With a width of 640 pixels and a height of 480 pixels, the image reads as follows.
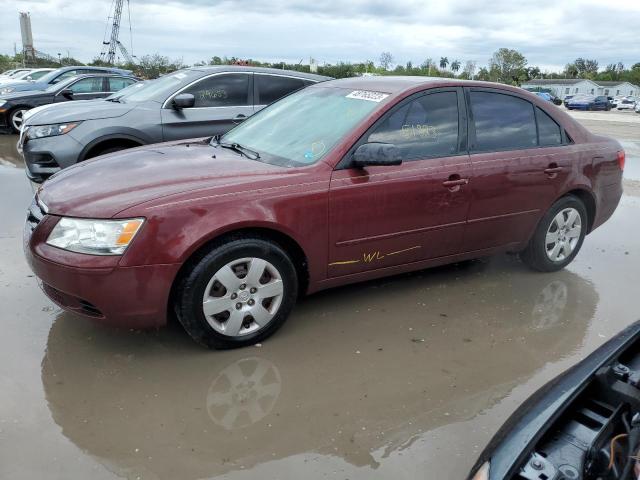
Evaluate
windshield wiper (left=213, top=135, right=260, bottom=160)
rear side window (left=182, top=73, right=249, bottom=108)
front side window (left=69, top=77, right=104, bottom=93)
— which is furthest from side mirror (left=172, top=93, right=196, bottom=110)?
front side window (left=69, top=77, right=104, bottom=93)

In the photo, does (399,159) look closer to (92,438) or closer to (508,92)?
(508,92)

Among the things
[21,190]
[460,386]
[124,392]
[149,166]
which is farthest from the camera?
[21,190]

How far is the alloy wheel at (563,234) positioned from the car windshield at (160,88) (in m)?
4.43

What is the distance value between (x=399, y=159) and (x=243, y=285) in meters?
1.27

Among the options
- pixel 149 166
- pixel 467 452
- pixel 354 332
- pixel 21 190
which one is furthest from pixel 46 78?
pixel 467 452

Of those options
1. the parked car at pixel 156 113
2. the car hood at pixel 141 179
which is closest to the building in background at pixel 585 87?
the parked car at pixel 156 113

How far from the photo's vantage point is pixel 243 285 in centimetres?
331

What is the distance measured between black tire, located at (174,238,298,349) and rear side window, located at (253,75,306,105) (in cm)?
420

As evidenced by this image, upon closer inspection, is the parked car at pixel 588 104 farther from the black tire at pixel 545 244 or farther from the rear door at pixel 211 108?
the black tire at pixel 545 244

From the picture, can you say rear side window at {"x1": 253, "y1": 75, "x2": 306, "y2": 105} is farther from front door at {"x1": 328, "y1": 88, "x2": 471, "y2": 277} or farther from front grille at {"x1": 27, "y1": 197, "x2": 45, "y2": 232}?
front grille at {"x1": 27, "y1": 197, "x2": 45, "y2": 232}

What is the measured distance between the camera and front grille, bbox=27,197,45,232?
10.7 feet

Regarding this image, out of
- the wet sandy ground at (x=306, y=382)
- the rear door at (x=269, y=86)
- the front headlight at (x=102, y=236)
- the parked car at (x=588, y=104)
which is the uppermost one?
the rear door at (x=269, y=86)

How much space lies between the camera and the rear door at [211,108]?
21.6 ft

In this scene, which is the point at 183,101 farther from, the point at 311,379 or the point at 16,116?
the point at 16,116
